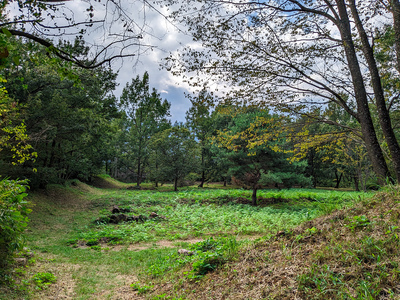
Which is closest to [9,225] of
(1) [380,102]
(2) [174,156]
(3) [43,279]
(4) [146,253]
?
(3) [43,279]

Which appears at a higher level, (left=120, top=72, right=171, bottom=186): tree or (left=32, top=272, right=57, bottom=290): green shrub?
Result: (left=120, top=72, right=171, bottom=186): tree

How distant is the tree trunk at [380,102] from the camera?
4359mm

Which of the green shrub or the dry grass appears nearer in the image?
the dry grass

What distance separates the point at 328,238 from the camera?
2.97m

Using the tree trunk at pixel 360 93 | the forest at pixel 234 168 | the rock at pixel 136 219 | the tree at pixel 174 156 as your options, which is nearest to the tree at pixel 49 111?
the forest at pixel 234 168

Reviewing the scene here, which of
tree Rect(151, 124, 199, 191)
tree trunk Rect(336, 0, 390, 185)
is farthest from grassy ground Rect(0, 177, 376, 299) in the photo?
tree Rect(151, 124, 199, 191)

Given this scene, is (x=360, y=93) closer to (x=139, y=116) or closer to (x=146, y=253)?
(x=146, y=253)

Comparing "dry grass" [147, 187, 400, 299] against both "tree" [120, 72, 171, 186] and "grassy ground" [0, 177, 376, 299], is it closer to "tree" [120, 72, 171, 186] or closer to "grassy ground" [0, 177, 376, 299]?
"grassy ground" [0, 177, 376, 299]

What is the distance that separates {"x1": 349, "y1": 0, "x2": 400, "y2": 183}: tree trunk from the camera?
4.36 meters

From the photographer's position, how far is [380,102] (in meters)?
4.66

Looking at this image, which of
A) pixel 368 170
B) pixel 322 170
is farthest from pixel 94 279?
pixel 322 170

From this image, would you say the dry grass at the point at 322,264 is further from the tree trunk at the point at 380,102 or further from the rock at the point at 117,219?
the rock at the point at 117,219

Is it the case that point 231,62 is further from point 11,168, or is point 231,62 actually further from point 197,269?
point 11,168

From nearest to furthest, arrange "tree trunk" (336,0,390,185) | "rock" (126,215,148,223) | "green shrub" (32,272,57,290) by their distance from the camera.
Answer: "green shrub" (32,272,57,290)
"tree trunk" (336,0,390,185)
"rock" (126,215,148,223)
